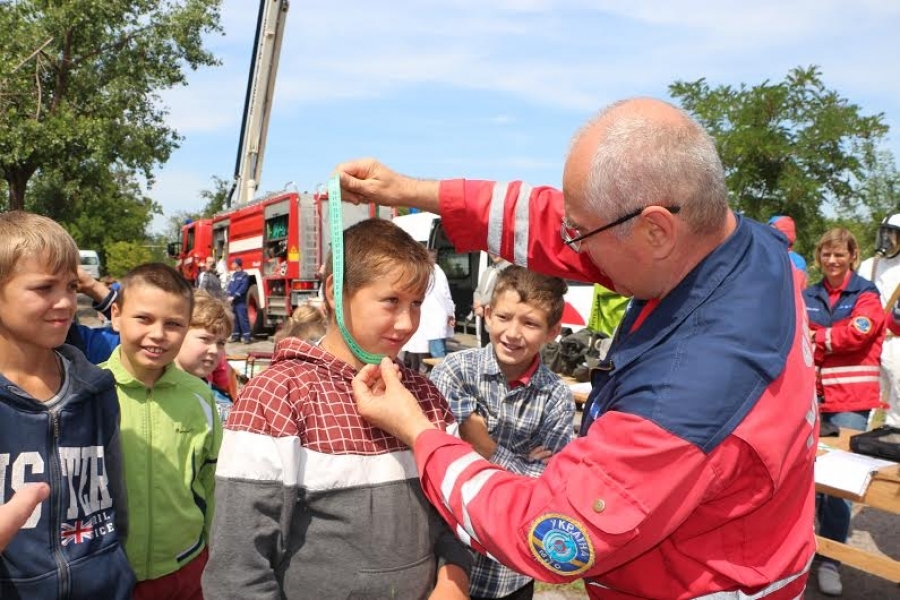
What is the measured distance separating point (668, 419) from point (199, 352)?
2.52 meters

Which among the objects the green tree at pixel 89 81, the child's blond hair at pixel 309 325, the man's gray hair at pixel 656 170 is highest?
the green tree at pixel 89 81

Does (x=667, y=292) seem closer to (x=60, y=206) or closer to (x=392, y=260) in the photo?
(x=392, y=260)

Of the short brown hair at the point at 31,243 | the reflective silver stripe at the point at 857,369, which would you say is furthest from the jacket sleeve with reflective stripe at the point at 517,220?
the reflective silver stripe at the point at 857,369

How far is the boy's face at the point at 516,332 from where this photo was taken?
280 cm

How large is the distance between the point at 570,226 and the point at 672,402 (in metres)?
0.53

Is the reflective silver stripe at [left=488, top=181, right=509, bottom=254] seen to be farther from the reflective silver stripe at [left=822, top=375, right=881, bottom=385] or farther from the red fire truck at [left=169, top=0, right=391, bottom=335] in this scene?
the red fire truck at [left=169, top=0, right=391, bottom=335]

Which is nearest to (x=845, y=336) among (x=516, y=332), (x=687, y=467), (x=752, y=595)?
(x=516, y=332)

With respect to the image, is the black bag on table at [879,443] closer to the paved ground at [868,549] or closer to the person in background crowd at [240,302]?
the paved ground at [868,549]

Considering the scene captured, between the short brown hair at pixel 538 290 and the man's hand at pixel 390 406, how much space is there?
118 cm

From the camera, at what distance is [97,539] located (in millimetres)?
2014

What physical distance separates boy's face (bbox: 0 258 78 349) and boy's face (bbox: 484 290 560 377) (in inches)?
59.6

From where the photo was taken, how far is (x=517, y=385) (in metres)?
2.84

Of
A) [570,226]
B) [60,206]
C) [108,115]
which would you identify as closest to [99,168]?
[108,115]

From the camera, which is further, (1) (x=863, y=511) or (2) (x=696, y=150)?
(1) (x=863, y=511)
